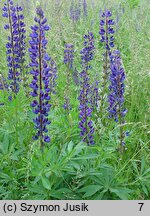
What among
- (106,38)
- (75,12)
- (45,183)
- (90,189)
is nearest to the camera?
(45,183)

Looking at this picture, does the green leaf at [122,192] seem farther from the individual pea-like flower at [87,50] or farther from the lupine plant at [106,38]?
the individual pea-like flower at [87,50]

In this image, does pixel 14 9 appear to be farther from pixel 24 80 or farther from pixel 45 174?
pixel 45 174

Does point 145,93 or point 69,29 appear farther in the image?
point 69,29

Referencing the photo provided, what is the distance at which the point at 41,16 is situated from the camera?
7.52 ft

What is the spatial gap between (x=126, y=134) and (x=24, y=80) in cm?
113

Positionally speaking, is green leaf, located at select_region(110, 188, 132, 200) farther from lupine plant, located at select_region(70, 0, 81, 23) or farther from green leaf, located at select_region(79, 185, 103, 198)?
lupine plant, located at select_region(70, 0, 81, 23)

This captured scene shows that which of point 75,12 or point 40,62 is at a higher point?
point 75,12

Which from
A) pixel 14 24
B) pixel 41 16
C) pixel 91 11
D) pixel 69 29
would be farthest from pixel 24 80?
pixel 91 11

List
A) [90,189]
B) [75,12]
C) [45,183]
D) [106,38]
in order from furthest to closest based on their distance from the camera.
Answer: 1. [75,12]
2. [106,38]
3. [90,189]
4. [45,183]

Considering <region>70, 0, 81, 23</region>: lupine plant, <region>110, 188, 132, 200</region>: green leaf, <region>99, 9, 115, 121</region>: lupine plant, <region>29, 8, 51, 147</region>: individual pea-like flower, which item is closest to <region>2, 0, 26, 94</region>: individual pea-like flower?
<region>99, 9, 115, 121</region>: lupine plant

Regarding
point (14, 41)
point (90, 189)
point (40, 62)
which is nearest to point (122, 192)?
point (90, 189)

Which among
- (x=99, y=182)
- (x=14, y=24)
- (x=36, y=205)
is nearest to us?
(x=36, y=205)

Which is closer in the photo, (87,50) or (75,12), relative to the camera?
(87,50)

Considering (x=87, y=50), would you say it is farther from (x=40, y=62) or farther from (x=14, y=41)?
(x=40, y=62)
